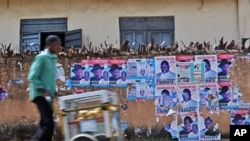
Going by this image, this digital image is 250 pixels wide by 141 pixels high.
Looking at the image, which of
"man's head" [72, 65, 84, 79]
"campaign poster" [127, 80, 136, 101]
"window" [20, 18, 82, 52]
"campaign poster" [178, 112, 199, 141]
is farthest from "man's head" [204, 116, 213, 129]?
"window" [20, 18, 82, 52]

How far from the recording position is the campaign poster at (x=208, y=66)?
9.82 metres

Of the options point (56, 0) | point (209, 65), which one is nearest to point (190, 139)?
point (209, 65)

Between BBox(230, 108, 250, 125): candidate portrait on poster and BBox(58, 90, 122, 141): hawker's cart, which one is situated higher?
BBox(58, 90, 122, 141): hawker's cart

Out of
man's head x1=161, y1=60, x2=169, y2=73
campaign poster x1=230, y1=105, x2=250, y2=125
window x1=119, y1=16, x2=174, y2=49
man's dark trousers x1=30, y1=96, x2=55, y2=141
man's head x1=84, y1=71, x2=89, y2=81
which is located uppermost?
window x1=119, y1=16, x2=174, y2=49

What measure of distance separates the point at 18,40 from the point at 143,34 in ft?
11.6

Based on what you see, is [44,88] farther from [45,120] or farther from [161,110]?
[161,110]

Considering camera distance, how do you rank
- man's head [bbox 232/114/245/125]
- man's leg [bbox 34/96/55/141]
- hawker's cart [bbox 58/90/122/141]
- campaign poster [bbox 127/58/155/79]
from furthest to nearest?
campaign poster [bbox 127/58/155/79]
man's head [bbox 232/114/245/125]
man's leg [bbox 34/96/55/141]
hawker's cart [bbox 58/90/122/141]

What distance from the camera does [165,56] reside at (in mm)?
9859

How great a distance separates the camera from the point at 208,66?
32.3 feet

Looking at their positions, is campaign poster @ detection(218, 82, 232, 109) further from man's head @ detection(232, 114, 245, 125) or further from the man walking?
the man walking

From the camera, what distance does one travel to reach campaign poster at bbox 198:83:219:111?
32.2 feet

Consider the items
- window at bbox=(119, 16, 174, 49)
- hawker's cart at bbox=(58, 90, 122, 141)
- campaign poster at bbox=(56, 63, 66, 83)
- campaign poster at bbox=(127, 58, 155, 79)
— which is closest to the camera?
hawker's cart at bbox=(58, 90, 122, 141)

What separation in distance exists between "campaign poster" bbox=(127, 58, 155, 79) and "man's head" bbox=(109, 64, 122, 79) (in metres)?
0.21

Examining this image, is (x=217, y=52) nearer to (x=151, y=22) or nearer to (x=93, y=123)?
(x=151, y=22)
